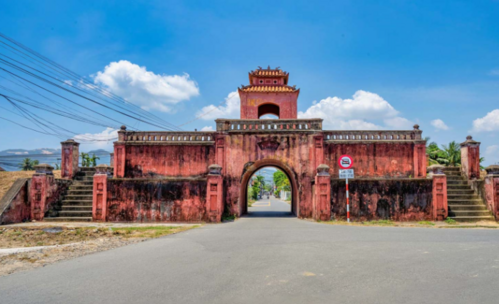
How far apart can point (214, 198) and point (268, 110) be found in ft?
34.8

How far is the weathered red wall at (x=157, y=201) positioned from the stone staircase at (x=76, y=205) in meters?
1.48

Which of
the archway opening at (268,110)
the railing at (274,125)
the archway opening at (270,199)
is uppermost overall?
the archway opening at (268,110)

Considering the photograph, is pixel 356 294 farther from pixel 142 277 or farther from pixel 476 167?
pixel 476 167

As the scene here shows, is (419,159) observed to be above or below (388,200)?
above

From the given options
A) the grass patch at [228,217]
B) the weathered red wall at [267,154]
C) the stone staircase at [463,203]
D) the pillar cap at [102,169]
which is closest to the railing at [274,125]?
the weathered red wall at [267,154]

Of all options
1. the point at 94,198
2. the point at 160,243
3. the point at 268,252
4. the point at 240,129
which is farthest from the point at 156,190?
the point at 268,252

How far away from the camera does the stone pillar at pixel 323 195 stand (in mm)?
16047

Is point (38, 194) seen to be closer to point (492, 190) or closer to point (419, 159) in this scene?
point (419, 159)

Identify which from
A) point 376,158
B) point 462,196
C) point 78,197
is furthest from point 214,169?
point 462,196

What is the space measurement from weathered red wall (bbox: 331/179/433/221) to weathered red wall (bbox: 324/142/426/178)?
2.48 metres

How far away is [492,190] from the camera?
15.8 meters

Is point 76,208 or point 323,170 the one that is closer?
point 323,170

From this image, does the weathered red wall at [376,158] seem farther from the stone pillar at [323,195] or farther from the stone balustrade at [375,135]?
the stone pillar at [323,195]

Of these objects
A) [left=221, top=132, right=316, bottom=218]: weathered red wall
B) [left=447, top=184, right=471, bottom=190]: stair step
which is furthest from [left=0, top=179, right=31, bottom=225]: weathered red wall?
[left=447, top=184, right=471, bottom=190]: stair step
